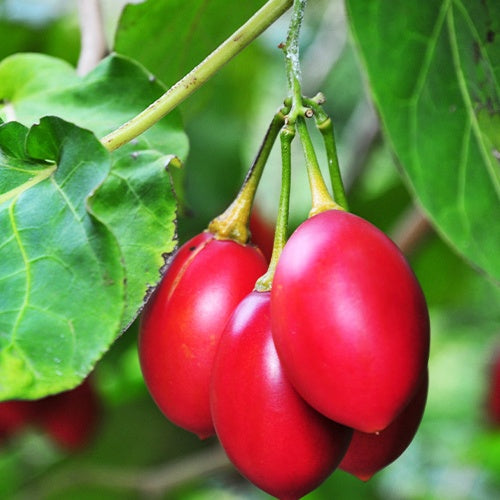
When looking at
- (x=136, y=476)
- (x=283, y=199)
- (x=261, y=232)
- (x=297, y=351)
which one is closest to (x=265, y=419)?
(x=297, y=351)

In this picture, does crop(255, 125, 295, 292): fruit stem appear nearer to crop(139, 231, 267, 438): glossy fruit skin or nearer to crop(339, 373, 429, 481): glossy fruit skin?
crop(139, 231, 267, 438): glossy fruit skin

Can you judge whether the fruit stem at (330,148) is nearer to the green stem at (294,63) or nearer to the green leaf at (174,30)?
the green stem at (294,63)

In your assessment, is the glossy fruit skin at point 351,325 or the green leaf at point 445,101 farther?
the green leaf at point 445,101

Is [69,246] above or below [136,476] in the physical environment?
above

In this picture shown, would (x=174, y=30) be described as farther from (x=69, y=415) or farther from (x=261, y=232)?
(x=69, y=415)

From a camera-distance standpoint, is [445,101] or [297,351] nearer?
[297,351]

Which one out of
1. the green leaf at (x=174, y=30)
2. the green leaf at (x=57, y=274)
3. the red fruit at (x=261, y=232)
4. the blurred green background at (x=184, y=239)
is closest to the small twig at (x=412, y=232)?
the blurred green background at (x=184, y=239)
